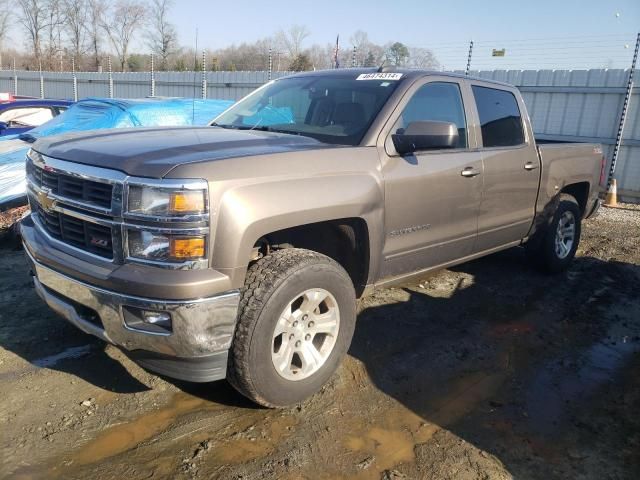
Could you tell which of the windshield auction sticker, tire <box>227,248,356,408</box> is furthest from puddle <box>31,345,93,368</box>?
the windshield auction sticker

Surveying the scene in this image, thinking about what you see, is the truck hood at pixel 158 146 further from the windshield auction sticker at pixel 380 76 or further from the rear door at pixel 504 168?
the rear door at pixel 504 168

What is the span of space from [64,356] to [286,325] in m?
1.62

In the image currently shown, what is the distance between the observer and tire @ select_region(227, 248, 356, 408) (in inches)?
107

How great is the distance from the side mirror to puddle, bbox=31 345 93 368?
2.46 meters

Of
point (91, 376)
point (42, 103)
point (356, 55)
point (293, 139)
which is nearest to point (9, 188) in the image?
point (42, 103)

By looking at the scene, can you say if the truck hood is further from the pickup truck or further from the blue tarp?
the blue tarp

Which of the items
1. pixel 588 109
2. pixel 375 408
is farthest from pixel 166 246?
pixel 588 109

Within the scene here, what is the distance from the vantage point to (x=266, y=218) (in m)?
2.71

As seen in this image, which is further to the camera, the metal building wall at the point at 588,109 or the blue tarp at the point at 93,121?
the metal building wall at the point at 588,109

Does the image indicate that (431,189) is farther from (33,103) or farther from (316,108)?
(33,103)

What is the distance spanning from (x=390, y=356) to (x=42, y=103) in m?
8.18

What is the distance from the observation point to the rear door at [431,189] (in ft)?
11.4

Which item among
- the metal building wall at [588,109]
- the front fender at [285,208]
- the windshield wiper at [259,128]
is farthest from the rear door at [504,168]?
the metal building wall at [588,109]

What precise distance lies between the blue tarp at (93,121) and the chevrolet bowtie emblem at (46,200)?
3727mm
